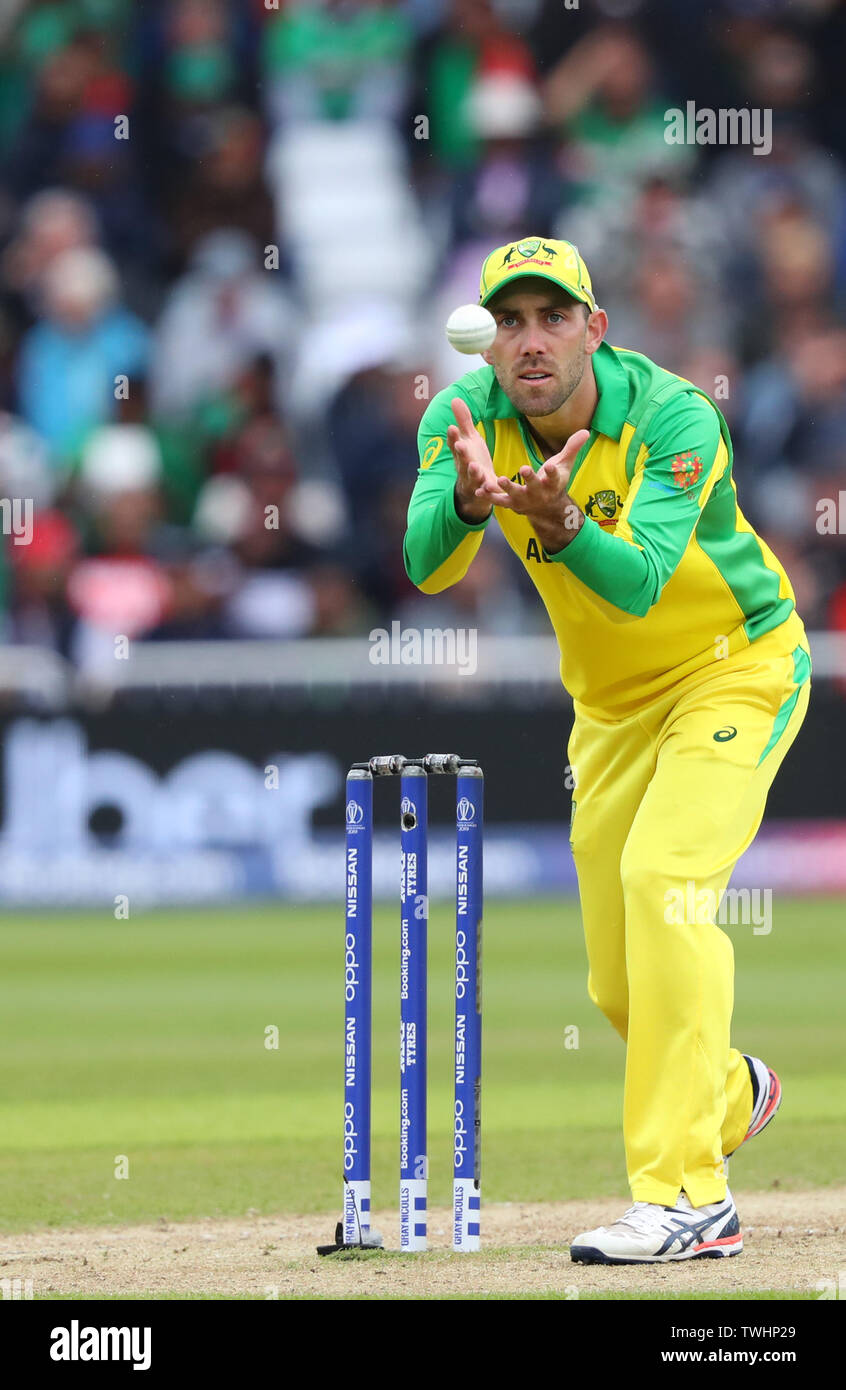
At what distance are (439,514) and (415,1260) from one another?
5.78ft

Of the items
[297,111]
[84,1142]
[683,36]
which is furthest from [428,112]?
[84,1142]

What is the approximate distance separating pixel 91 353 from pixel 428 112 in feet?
12.0

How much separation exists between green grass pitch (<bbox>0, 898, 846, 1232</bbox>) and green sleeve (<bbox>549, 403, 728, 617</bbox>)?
2.39 meters

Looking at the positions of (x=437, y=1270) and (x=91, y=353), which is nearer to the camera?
(x=437, y=1270)

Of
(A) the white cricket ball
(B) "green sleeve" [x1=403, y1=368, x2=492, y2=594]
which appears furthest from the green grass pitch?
(A) the white cricket ball

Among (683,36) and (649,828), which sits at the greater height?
(683,36)

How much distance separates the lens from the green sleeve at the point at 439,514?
5.23m

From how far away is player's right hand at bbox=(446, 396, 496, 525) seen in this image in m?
5.04

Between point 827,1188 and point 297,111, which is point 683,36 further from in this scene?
point 827,1188

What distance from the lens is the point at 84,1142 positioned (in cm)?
774

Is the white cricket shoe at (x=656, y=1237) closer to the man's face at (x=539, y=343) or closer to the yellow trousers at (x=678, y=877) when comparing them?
the yellow trousers at (x=678, y=877)

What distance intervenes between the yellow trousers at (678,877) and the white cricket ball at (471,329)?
1.13 m

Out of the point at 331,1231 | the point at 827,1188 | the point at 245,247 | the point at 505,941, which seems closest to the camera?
the point at 331,1231

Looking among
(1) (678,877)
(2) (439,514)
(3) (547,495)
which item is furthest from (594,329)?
(1) (678,877)
